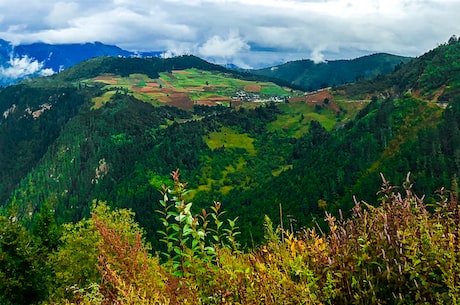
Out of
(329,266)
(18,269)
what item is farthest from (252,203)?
(329,266)

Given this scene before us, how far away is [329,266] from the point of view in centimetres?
431

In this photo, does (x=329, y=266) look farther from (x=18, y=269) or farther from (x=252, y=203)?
(x=252, y=203)

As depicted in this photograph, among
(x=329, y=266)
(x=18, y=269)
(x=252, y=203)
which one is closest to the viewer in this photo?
(x=329, y=266)

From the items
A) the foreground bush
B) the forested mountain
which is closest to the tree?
the forested mountain

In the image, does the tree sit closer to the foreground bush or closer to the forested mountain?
the forested mountain

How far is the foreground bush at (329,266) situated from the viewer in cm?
391

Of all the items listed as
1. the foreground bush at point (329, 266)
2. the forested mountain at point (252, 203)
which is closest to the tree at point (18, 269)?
the forested mountain at point (252, 203)

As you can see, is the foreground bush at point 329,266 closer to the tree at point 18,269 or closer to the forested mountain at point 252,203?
the forested mountain at point 252,203

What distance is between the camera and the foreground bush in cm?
391

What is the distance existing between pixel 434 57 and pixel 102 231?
221m

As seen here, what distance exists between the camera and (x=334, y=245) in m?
4.59

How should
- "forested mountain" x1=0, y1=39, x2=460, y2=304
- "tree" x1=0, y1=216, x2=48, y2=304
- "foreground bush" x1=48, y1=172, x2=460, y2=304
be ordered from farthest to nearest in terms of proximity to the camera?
"tree" x1=0, y1=216, x2=48, y2=304
"forested mountain" x1=0, y1=39, x2=460, y2=304
"foreground bush" x1=48, y1=172, x2=460, y2=304

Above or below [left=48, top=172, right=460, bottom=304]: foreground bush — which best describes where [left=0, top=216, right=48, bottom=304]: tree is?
below

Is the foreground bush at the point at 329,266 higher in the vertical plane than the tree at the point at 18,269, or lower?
higher
